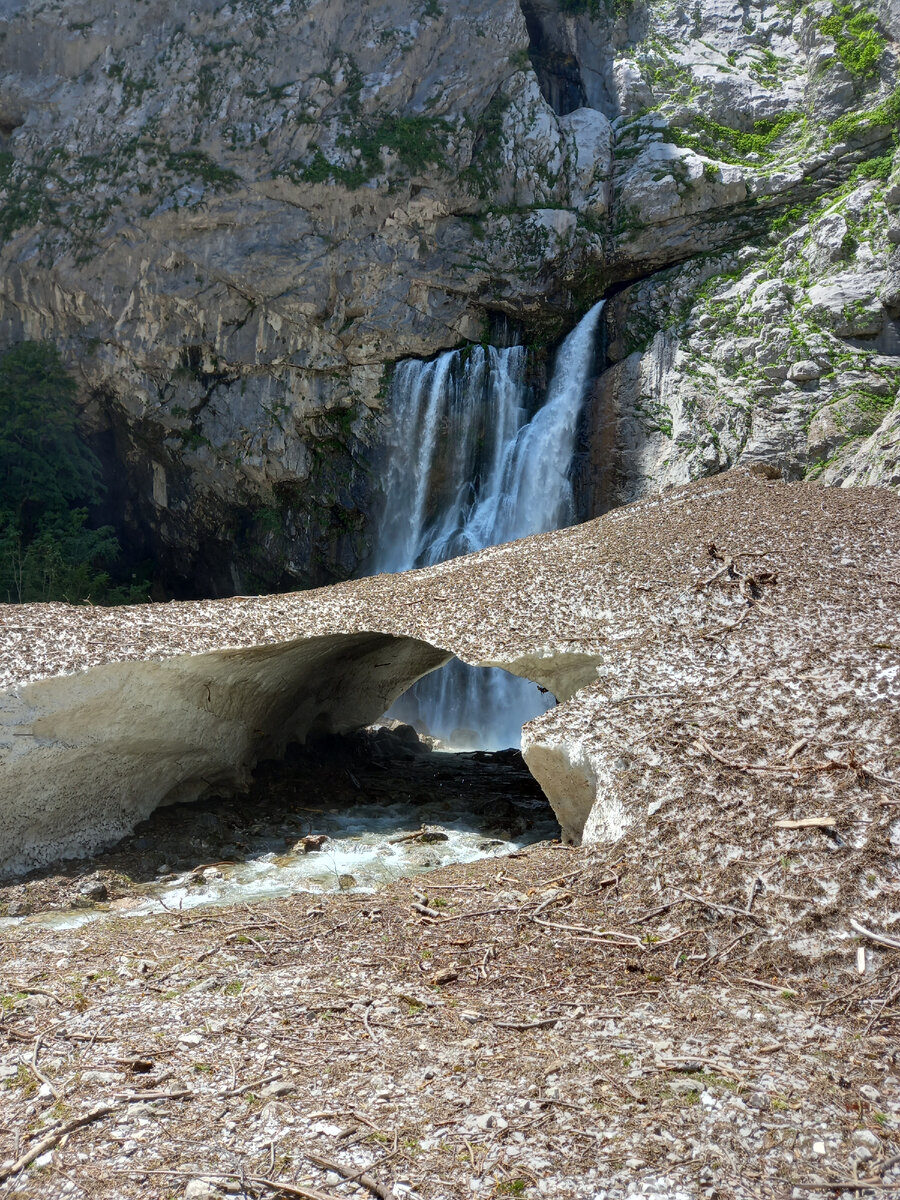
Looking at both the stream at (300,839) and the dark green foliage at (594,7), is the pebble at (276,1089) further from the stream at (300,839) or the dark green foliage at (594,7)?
the dark green foliage at (594,7)

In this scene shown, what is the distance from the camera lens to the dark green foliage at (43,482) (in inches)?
952

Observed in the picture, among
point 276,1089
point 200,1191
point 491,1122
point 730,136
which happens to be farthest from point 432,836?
point 730,136

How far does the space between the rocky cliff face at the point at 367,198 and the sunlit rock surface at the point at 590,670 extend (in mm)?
12588

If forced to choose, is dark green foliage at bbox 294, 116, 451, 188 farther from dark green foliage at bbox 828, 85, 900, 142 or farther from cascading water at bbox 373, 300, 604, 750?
dark green foliage at bbox 828, 85, 900, 142

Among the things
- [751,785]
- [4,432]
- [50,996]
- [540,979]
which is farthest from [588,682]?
[4,432]

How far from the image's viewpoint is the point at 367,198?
2425cm

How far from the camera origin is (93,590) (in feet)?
79.2

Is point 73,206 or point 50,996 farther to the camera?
point 73,206

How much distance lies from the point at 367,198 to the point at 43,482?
12.0 meters

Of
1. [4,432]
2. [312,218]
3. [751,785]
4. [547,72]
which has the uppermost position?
[547,72]

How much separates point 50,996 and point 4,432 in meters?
23.5

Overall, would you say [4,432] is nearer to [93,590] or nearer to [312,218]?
[93,590]

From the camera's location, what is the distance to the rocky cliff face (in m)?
22.8

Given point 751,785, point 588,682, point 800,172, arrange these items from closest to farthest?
point 751,785
point 588,682
point 800,172
